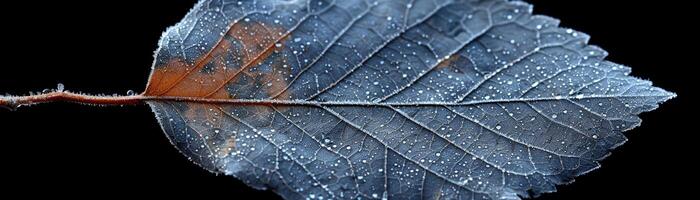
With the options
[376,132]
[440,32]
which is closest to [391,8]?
[440,32]

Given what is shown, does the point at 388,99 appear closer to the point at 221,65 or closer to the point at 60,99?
the point at 221,65

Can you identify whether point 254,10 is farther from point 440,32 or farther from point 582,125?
point 582,125

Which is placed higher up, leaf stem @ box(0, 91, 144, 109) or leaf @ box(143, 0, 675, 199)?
leaf stem @ box(0, 91, 144, 109)

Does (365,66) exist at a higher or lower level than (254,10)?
lower

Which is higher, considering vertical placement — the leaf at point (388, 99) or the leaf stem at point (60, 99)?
the leaf stem at point (60, 99)

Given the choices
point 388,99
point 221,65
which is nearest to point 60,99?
point 221,65
